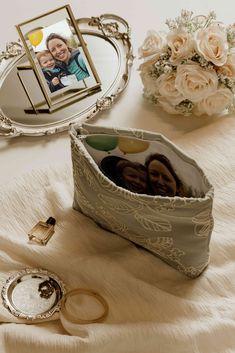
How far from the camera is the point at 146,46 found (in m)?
1.06

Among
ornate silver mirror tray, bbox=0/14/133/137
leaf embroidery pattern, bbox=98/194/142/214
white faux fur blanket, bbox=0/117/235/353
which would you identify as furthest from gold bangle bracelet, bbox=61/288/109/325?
ornate silver mirror tray, bbox=0/14/133/137

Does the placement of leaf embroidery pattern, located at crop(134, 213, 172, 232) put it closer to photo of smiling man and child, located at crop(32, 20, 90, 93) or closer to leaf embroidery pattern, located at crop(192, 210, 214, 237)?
leaf embroidery pattern, located at crop(192, 210, 214, 237)

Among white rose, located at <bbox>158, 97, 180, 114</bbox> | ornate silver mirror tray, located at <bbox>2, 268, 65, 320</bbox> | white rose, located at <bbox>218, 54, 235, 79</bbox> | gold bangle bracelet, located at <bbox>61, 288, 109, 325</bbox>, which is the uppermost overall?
white rose, located at <bbox>218, 54, 235, 79</bbox>

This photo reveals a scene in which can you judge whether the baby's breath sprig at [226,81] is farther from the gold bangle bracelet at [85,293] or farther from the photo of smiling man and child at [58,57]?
the gold bangle bracelet at [85,293]

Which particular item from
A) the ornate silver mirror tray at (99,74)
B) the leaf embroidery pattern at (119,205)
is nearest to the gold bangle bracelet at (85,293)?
the leaf embroidery pattern at (119,205)

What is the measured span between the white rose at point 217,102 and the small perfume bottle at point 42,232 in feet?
1.07

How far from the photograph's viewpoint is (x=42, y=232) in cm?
89

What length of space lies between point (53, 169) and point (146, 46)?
0.27 m

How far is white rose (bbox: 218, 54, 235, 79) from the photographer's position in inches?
→ 40.1

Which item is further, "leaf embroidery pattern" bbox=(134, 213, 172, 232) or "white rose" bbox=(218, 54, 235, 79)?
"white rose" bbox=(218, 54, 235, 79)

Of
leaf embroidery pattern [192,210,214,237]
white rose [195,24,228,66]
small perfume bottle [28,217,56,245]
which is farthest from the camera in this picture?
white rose [195,24,228,66]

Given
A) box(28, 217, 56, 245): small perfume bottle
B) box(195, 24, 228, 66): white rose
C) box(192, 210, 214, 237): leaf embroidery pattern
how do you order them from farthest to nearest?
box(195, 24, 228, 66): white rose → box(28, 217, 56, 245): small perfume bottle → box(192, 210, 214, 237): leaf embroidery pattern

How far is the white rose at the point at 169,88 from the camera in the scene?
1.03 metres

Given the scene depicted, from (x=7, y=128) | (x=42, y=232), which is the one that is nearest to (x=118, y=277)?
(x=42, y=232)
